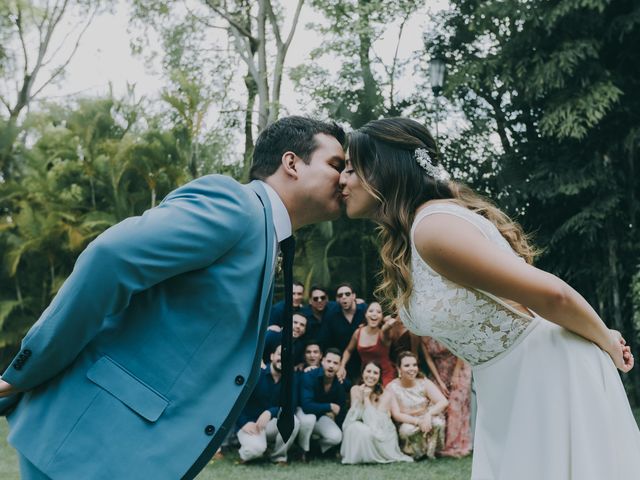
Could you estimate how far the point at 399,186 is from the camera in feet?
9.22

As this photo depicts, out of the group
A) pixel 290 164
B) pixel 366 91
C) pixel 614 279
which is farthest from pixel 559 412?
pixel 366 91

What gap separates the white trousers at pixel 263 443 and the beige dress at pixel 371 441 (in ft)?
1.93

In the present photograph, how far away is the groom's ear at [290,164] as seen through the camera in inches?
113

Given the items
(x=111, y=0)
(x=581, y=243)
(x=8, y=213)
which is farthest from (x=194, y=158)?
(x=111, y=0)

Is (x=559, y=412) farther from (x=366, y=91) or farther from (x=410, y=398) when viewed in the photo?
(x=366, y=91)

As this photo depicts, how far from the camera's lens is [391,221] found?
9.12ft

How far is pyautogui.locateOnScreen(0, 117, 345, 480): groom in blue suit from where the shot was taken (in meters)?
2.15

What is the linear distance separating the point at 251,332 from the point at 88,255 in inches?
21.6

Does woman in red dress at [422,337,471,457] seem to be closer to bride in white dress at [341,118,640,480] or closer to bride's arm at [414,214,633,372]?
bride in white dress at [341,118,640,480]

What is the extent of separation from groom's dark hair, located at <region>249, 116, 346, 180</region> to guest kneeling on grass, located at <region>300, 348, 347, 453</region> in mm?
5960

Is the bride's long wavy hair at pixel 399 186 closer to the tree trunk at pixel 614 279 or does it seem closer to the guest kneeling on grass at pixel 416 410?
the guest kneeling on grass at pixel 416 410

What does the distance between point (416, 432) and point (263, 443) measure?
1697mm

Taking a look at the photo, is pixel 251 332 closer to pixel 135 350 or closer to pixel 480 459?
pixel 135 350

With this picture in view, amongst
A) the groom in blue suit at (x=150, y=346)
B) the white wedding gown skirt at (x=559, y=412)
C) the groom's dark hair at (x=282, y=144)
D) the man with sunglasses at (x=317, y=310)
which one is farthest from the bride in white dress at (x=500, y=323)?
the man with sunglasses at (x=317, y=310)
